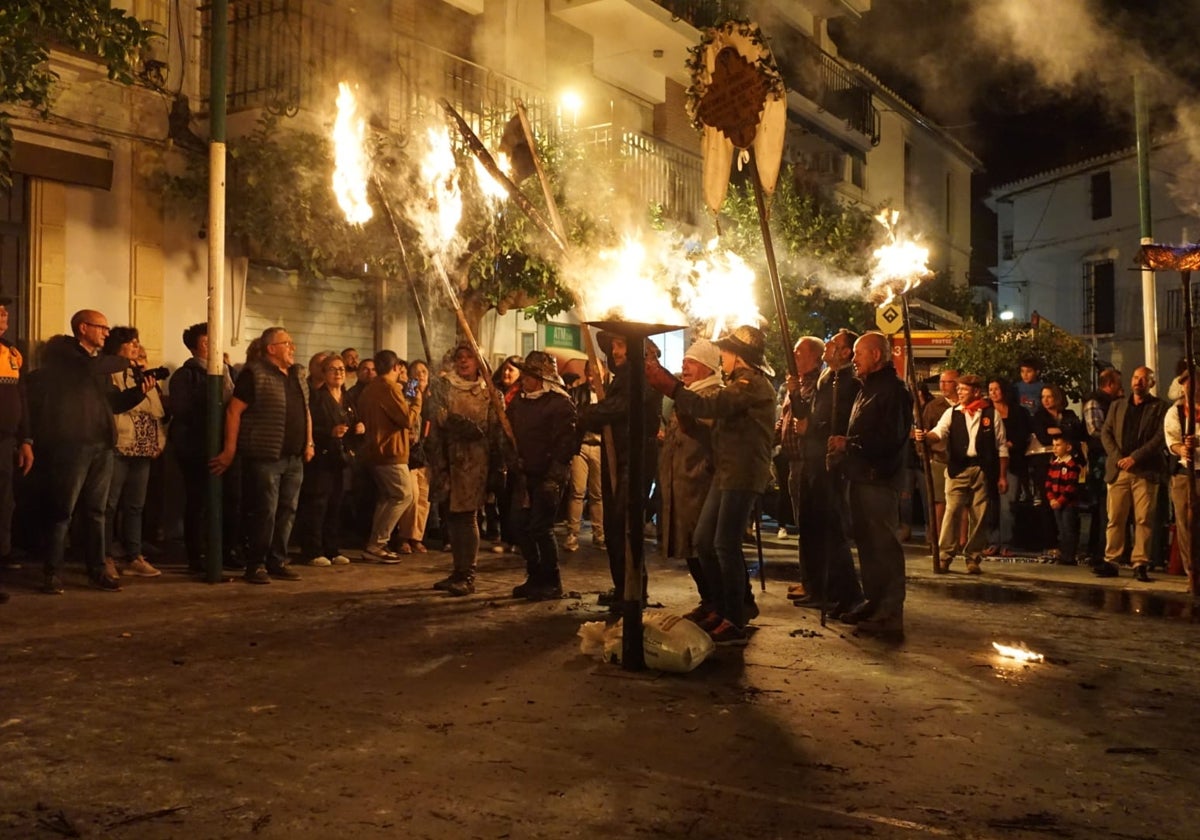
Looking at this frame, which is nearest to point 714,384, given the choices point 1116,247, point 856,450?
point 856,450

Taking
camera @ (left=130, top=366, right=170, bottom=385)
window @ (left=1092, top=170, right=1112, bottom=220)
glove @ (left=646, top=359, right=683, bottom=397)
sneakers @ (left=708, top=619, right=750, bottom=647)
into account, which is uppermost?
window @ (left=1092, top=170, right=1112, bottom=220)

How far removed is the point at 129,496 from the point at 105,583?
943 millimetres

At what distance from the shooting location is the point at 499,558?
1061 centimetres

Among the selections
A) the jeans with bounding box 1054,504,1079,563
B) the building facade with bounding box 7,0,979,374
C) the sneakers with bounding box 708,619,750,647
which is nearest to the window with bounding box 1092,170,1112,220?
the building facade with bounding box 7,0,979,374

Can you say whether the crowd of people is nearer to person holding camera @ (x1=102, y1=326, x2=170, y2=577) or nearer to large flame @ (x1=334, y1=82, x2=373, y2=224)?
person holding camera @ (x1=102, y1=326, x2=170, y2=577)

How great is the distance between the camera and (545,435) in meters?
8.09

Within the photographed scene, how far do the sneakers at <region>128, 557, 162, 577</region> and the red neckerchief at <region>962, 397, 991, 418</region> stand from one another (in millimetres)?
7908

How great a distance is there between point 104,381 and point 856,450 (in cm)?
561

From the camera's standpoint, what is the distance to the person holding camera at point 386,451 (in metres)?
10.3

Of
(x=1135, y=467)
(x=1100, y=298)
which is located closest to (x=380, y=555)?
(x=1135, y=467)

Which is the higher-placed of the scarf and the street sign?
the street sign

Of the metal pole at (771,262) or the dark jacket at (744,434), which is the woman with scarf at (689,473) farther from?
the metal pole at (771,262)

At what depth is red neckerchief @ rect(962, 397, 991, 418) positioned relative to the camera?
36.6 ft

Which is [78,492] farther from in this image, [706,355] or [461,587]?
[706,355]
